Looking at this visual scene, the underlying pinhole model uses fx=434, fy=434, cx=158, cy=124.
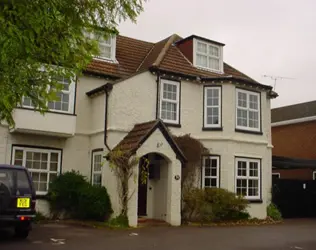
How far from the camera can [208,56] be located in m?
22.1

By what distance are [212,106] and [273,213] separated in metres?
5.86

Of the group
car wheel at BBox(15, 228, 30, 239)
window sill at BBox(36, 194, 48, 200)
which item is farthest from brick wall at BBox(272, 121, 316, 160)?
car wheel at BBox(15, 228, 30, 239)

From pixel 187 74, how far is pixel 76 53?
38.9 feet

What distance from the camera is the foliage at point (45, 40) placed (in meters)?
7.00

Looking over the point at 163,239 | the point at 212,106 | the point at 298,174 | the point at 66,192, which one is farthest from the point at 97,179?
the point at 298,174

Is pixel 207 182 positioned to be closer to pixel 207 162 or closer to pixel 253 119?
pixel 207 162

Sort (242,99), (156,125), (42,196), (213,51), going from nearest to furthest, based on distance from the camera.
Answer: (156,125) < (42,196) < (242,99) < (213,51)

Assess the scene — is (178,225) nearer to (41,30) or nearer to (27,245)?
(27,245)

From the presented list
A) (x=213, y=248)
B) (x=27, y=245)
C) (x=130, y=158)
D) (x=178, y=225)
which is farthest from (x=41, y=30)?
(x=178, y=225)

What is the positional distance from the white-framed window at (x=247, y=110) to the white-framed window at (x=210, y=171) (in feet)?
6.37

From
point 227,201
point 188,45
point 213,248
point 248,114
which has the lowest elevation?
point 213,248

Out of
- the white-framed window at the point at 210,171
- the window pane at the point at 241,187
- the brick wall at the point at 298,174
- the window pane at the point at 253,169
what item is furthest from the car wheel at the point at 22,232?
the brick wall at the point at 298,174

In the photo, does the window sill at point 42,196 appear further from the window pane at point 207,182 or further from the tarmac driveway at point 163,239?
the window pane at point 207,182

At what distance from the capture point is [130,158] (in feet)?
52.5
